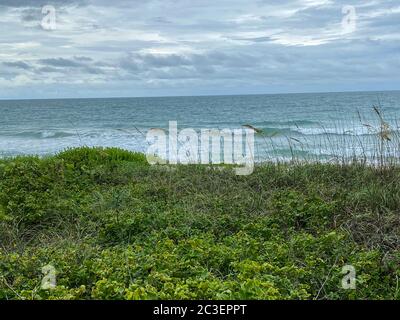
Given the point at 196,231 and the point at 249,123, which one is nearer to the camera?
the point at 196,231

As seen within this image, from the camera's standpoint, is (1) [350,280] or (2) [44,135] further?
(2) [44,135]

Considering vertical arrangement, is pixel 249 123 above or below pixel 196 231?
above

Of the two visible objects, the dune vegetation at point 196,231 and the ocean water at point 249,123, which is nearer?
the dune vegetation at point 196,231

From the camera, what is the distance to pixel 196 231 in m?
5.25

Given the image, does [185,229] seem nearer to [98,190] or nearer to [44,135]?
[98,190]

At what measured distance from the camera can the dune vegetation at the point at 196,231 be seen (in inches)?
143

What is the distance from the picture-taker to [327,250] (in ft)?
15.1

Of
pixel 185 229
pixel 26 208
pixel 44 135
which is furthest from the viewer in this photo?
pixel 44 135

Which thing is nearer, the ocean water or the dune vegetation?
the dune vegetation

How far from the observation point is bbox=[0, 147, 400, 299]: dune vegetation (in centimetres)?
363
